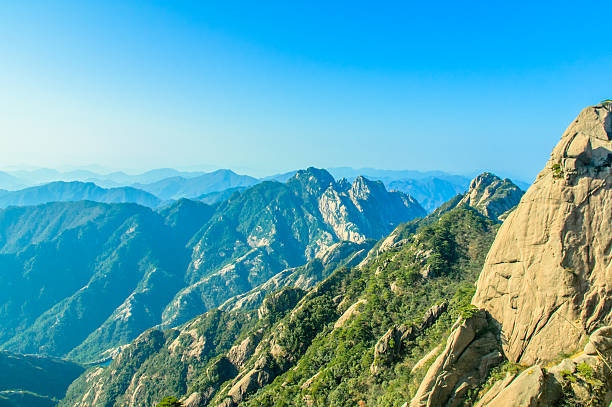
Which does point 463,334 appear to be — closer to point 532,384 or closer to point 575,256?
point 532,384

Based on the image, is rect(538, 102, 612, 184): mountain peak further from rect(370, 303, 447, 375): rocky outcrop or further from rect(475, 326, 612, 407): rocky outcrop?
rect(370, 303, 447, 375): rocky outcrop

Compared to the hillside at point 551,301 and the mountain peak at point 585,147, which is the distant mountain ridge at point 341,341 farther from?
the mountain peak at point 585,147

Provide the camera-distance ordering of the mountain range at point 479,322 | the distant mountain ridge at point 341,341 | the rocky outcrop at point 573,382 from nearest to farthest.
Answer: the rocky outcrop at point 573,382 < the mountain range at point 479,322 < the distant mountain ridge at point 341,341

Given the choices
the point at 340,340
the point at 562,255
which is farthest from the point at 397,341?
the point at 562,255

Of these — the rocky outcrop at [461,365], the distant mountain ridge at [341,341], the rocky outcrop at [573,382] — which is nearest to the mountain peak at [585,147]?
the rocky outcrop at [573,382]

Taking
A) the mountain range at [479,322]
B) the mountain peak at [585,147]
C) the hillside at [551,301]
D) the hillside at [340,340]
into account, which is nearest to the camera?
the hillside at [551,301]

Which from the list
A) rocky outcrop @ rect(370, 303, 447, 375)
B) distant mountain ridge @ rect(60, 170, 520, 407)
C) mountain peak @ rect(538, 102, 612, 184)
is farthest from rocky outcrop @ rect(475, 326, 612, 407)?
rocky outcrop @ rect(370, 303, 447, 375)

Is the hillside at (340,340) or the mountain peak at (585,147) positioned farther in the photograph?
the hillside at (340,340)
